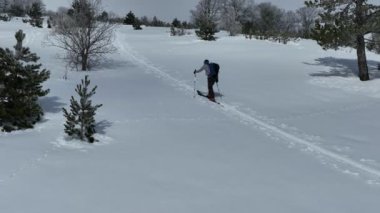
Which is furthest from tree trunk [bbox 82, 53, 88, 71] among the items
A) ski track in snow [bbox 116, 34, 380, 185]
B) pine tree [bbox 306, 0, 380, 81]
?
pine tree [bbox 306, 0, 380, 81]

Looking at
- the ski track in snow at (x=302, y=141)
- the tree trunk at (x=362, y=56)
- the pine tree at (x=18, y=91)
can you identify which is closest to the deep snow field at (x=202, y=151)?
the ski track in snow at (x=302, y=141)

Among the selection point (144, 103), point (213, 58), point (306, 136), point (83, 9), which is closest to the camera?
point (306, 136)

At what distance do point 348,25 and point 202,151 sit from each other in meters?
14.1

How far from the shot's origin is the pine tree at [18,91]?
12.4 m

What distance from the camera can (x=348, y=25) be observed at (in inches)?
913

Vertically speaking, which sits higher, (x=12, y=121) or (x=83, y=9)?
(x=83, y=9)

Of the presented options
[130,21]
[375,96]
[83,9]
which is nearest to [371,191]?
[375,96]

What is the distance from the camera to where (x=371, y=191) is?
952 centimetres

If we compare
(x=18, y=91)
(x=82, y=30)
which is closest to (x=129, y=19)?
(x=82, y=30)

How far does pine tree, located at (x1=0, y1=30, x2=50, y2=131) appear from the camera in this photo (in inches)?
488

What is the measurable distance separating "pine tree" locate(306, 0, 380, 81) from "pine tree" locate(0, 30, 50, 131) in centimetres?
1479

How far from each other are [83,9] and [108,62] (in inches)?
145

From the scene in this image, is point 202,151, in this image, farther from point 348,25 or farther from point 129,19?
point 129,19

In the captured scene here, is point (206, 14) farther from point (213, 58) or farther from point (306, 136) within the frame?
point (306, 136)
